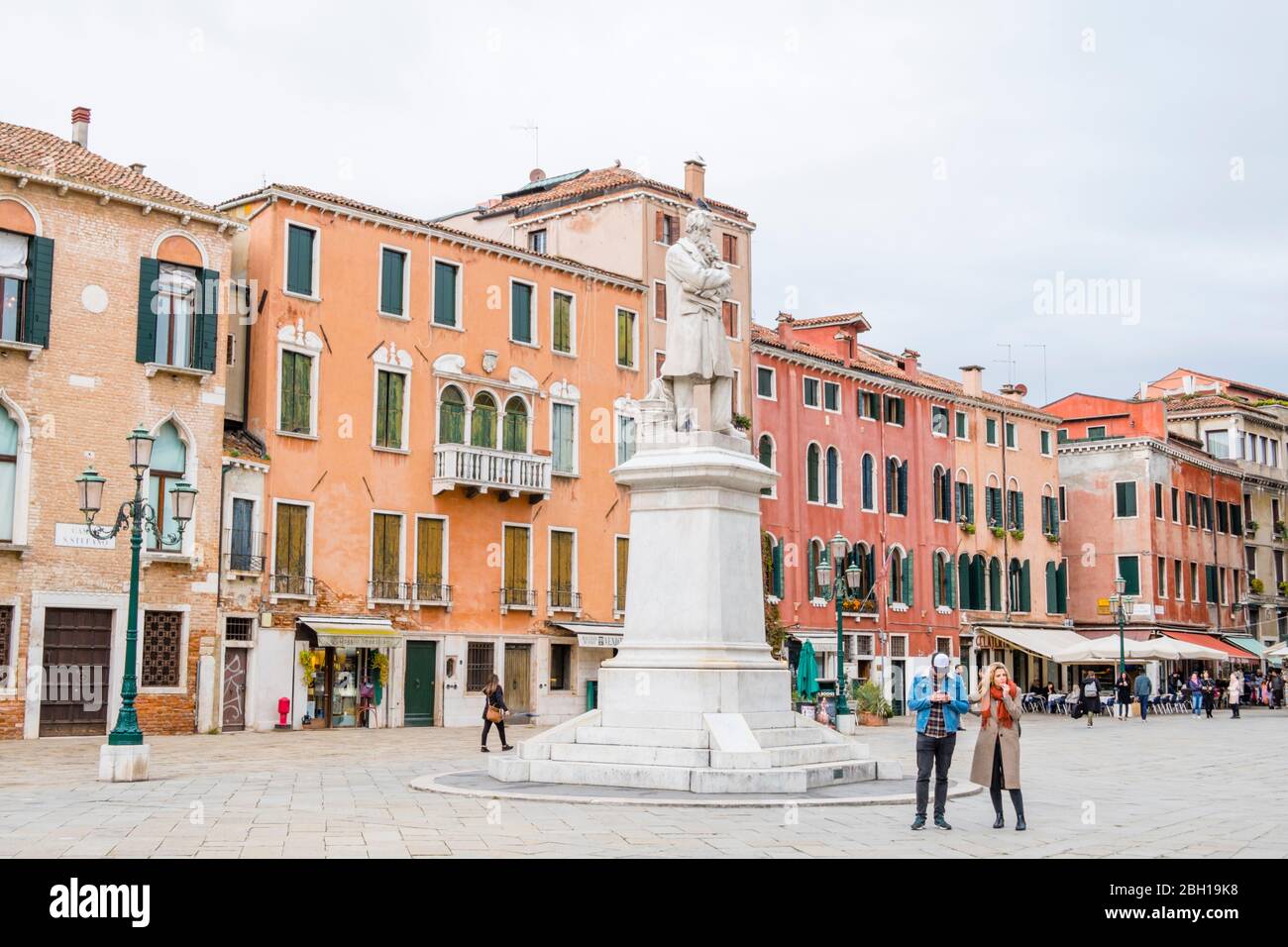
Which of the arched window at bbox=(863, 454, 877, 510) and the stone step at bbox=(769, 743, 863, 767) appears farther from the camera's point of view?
the arched window at bbox=(863, 454, 877, 510)

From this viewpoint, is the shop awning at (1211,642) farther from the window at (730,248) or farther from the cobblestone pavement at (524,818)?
the cobblestone pavement at (524,818)

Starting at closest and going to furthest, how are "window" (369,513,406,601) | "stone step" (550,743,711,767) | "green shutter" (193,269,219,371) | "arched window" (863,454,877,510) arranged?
1. "stone step" (550,743,711,767)
2. "green shutter" (193,269,219,371)
3. "window" (369,513,406,601)
4. "arched window" (863,454,877,510)

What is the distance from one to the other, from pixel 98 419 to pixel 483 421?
10.6 metres

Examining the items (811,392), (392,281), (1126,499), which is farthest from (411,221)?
(1126,499)

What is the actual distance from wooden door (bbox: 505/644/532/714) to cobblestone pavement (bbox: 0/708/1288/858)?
1492 centimetres

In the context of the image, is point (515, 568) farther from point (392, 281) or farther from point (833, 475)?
point (833, 475)

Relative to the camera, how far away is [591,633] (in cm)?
3825

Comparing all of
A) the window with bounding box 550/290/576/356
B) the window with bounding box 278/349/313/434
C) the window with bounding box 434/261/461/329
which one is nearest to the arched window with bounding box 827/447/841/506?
the window with bounding box 550/290/576/356

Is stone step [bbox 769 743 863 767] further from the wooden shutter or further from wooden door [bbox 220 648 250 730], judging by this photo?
the wooden shutter

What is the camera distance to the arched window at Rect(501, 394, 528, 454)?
37531mm

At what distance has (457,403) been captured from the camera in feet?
119

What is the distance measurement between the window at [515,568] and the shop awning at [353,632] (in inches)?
155

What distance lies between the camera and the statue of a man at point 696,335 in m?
16.3

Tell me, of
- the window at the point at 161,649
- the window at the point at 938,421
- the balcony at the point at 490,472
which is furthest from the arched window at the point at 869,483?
the window at the point at 161,649
